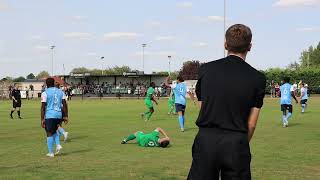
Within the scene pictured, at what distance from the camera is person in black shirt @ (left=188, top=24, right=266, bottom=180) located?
4469 millimetres

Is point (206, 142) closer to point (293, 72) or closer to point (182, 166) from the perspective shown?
point (182, 166)

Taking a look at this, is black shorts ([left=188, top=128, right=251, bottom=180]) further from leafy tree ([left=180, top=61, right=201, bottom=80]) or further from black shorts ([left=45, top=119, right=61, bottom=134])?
leafy tree ([left=180, top=61, right=201, bottom=80])

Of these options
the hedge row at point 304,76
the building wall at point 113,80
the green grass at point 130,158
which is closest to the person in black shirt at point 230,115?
the green grass at point 130,158

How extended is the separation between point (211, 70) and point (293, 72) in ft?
249

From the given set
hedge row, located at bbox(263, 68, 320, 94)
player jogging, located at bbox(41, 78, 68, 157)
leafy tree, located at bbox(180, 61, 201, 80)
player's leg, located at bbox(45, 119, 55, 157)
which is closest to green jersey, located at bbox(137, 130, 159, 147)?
player jogging, located at bbox(41, 78, 68, 157)

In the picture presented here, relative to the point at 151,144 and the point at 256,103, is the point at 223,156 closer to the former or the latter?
the point at 256,103

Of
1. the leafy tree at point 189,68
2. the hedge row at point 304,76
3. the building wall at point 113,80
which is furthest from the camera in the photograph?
the leafy tree at point 189,68

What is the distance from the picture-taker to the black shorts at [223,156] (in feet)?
14.6

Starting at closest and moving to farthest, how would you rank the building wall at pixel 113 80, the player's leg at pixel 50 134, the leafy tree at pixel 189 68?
the player's leg at pixel 50 134 → the building wall at pixel 113 80 → the leafy tree at pixel 189 68

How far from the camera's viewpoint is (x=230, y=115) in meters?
4.51

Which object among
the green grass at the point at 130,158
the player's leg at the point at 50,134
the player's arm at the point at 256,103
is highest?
the player's arm at the point at 256,103

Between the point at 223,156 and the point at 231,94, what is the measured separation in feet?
1.69

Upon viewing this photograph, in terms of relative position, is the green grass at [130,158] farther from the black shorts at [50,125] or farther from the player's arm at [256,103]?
the player's arm at [256,103]

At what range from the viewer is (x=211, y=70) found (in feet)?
15.2
